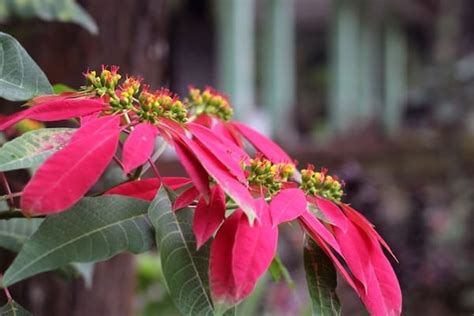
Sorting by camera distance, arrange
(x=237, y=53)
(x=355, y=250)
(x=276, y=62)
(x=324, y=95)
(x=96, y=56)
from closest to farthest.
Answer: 1. (x=355, y=250)
2. (x=96, y=56)
3. (x=237, y=53)
4. (x=276, y=62)
5. (x=324, y=95)

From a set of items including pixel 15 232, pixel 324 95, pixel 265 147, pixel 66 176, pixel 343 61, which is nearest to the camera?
pixel 66 176

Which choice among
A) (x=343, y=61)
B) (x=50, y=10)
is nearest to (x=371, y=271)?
(x=50, y=10)

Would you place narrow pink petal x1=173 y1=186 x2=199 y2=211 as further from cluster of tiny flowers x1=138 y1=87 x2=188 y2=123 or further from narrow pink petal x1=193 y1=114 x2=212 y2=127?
narrow pink petal x1=193 y1=114 x2=212 y2=127

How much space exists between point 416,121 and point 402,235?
5341 millimetres

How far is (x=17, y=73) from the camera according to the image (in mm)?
617

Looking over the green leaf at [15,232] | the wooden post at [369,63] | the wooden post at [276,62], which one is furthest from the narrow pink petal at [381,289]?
the wooden post at [369,63]

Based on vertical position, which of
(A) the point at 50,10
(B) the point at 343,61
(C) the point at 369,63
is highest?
(A) the point at 50,10

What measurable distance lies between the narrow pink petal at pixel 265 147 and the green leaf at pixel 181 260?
0.17 metres

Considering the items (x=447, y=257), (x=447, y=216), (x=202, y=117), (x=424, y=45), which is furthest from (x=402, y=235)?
(x=424, y=45)

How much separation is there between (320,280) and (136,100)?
0.19 m

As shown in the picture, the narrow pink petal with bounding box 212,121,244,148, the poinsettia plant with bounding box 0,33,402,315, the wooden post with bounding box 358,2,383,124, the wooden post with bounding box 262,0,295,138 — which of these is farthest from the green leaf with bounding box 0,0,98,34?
the wooden post with bounding box 358,2,383,124

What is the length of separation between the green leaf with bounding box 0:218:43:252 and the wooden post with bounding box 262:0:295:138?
466cm

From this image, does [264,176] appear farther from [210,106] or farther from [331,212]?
[210,106]

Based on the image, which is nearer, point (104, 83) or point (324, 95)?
point (104, 83)
